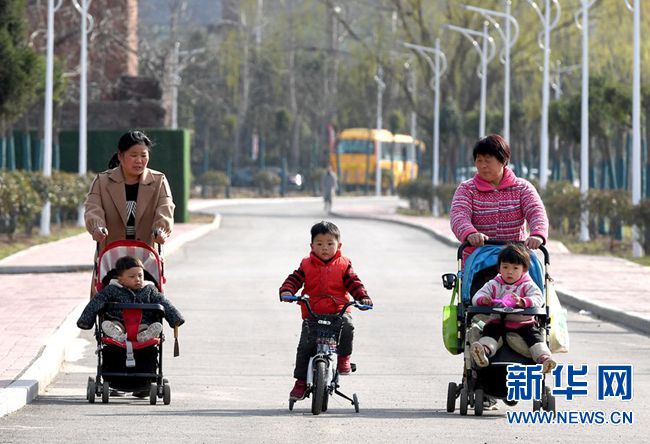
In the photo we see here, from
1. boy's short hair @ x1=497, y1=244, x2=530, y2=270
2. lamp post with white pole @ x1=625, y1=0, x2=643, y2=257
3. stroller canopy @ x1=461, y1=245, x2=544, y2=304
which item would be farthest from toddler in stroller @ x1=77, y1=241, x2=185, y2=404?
lamp post with white pole @ x1=625, y1=0, x2=643, y2=257

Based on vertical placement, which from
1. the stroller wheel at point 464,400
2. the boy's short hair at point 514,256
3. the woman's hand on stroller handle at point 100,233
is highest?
the woman's hand on stroller handle at point 100,233

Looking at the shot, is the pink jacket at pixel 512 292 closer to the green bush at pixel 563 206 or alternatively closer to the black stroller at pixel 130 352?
the black stroller at pixel 130 352

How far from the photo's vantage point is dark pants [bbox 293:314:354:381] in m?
10.8

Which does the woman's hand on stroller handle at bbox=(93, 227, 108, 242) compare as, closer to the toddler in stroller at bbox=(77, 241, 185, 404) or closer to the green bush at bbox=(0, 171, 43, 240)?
the toddler in stroller at bbox=(77, 241, 185, 404)

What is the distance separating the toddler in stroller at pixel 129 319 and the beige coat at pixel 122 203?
44 cm

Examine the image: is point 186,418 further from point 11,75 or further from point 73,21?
point 73,21

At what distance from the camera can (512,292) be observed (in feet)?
34.4

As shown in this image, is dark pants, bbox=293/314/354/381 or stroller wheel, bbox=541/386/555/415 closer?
stroller wheel, bbox=541/386/555/415

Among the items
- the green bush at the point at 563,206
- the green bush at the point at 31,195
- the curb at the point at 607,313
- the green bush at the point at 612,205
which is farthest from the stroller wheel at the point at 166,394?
the green bush at the point at 563,206

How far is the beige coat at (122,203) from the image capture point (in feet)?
38.6

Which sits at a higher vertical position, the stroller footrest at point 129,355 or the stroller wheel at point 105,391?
the stroller footrest at point 129,355

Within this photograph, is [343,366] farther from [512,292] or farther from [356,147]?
[356,147]

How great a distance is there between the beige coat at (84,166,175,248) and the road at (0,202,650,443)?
1.13 m

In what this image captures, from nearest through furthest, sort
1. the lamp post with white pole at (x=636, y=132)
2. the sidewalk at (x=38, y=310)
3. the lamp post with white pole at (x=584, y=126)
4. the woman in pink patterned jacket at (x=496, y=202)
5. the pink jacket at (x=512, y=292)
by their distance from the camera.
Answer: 1. the pink jacket at (x=512, y=292)
2. the woman in pink patterned jacket at (x=496, y=202)
3. the sidewalk at (x=38, y=310)
4. the lamp post with white pole at (x=636, y=132)
5. the lamp post with white pole at (x=584, y=126)
